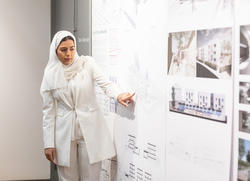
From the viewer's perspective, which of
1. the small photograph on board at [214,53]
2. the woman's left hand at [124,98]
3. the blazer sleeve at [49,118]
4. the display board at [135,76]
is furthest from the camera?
the blazer sleeve at [49,118]

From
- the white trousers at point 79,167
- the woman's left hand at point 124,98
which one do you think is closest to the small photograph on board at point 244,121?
the woman's left hand at point 124,98

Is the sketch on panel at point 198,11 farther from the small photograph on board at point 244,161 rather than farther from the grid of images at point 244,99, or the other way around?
the small photograph on board at point 244,161

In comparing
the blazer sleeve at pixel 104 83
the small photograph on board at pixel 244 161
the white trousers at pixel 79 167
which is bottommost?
the white trousers at pixel 79 167

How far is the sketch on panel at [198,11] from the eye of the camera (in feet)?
5.80

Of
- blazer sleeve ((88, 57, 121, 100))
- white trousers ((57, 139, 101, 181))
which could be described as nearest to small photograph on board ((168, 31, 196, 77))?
blazer sleeve ((88, 57, 121, 100))

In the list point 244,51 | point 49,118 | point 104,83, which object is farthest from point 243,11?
point 49,118

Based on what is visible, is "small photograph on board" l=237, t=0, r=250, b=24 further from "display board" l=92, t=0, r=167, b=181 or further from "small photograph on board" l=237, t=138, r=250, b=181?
"display board" l=92, t=0, r=167, b=181

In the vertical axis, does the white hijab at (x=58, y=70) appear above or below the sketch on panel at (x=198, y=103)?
above

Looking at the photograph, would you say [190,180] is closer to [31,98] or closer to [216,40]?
[216,40]

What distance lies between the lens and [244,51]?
167cm

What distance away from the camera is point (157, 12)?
231cm

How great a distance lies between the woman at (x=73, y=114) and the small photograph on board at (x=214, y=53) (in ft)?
2.95

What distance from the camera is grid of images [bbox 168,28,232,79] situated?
1772 millimetres

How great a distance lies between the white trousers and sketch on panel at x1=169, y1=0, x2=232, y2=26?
1.19 meters
